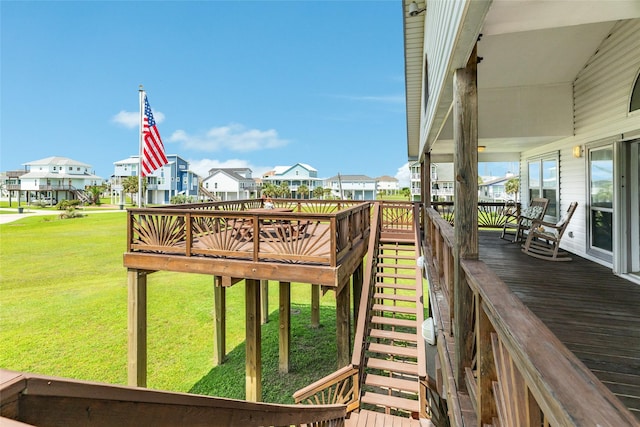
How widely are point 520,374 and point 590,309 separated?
2.70 m

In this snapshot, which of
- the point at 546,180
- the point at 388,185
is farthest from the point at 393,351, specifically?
the point at 388,185

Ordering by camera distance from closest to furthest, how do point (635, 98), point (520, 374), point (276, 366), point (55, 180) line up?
point (520, 374)
point (635, 98)
point (276, 366)
point (55, 180)

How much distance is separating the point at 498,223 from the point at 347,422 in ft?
33.0

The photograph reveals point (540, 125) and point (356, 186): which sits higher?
point (356, 186)

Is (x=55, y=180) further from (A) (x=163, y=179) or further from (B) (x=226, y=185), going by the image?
(B) (x=226, y=185)

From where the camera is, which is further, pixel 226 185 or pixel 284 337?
pixel 226 185

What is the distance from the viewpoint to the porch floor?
2197 mm

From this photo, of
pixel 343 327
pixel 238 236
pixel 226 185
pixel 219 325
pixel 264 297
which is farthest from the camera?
pixel 226 185

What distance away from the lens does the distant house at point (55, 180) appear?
175 feet

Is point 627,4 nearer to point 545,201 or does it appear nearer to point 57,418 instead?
point 57,418

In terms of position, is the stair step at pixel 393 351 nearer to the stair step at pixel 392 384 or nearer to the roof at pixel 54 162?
the stair step at pixel 392 384

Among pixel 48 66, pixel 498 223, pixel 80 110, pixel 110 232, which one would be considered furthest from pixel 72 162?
pixel 498 223

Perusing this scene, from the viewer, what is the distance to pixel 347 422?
4.91 meters

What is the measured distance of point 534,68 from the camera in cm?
558
